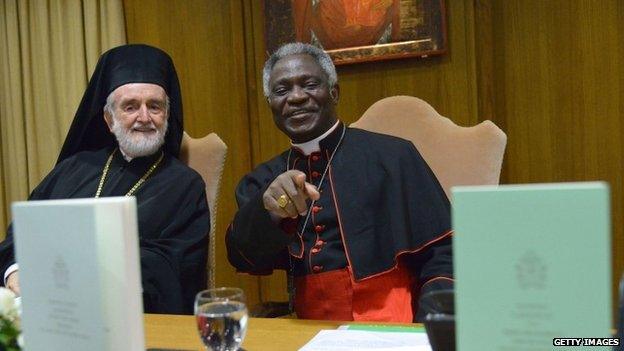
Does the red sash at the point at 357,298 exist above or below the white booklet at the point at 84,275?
below

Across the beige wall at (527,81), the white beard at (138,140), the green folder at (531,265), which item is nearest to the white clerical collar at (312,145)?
the white beard at (138,140)

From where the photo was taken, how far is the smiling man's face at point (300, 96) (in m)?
2.02

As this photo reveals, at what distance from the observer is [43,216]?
80cm

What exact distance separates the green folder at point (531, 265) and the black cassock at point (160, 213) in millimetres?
1618

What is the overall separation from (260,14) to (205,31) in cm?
39

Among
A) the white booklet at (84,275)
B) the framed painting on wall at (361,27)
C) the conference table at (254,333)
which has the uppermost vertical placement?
the framed painting on wall at (361,27)

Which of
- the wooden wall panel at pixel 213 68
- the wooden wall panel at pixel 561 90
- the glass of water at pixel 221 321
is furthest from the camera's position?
the wooden wall panel at pixel 213 68

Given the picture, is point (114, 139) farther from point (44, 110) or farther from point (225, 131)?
point (44, 110)

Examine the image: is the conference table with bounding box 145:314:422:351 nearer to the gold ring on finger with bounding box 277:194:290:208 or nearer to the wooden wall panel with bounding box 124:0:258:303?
the gold ring on finger with bounding box 277:194:290:208

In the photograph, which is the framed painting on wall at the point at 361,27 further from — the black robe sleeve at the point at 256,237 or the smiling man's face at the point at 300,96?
the black robe sleeve at the point at 256,237

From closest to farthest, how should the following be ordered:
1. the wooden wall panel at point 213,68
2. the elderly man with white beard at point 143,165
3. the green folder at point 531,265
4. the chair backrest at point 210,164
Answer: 1. the green folder at point 531,265
2. the elderly man with white beard at point 143,165
3. the chair backrest at point 210,164
4. the wooden wall panel at point 213,68

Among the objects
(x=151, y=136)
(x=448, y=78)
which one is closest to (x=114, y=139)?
(x=151, y=136)
